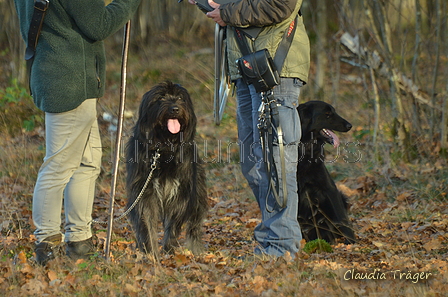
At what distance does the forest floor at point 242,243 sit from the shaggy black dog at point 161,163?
0.97 ft

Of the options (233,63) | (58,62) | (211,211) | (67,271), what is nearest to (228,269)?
(67,271)

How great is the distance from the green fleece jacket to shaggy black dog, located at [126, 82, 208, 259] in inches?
28.8

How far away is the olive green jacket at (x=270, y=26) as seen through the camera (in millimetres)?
3631

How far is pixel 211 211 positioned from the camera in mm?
6508

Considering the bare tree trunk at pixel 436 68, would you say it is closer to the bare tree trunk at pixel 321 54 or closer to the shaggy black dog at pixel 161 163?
the shaggy black dog at pixel 161 163

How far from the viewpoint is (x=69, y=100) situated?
3766 millimetres

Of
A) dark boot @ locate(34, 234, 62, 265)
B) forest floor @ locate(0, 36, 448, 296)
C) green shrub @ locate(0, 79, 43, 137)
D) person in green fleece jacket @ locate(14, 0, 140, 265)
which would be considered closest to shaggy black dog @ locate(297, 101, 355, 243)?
forest floor @ locate(0, 36, 448, 296)

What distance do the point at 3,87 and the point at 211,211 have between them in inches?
271

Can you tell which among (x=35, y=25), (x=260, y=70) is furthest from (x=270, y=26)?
(x=35, y=25)

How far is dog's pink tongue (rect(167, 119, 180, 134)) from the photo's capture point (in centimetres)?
441

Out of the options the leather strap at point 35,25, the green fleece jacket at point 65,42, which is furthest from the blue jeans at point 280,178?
the leather strap at point 35,25

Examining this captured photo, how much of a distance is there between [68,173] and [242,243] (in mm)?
1790

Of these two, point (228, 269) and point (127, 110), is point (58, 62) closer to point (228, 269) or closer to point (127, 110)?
point (228, 269)

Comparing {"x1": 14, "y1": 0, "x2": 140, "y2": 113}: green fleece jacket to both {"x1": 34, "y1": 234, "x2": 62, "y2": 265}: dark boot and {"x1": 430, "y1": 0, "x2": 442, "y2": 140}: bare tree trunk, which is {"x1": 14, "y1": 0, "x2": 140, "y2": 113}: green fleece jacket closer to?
{"x1": 34, "y1": 234, "x2": 62, "y2": 265}: dark boot
